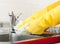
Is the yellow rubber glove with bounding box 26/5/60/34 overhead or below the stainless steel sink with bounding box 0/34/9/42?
overhead

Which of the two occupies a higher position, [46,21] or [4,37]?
[46,21]

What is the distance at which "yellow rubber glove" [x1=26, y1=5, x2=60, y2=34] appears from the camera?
0.52 m

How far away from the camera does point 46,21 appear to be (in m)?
0.53

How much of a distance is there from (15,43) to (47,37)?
0.15 metres

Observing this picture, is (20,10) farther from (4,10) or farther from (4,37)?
(4,37)

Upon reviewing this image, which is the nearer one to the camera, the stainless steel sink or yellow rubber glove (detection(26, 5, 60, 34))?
yellow rubber glove (detection(26, 5, 60, 34))

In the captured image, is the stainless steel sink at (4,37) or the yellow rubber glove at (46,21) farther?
the stainless steel sink at (4,37)

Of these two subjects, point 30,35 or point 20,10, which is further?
point 20,10

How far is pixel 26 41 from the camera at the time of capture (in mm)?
582

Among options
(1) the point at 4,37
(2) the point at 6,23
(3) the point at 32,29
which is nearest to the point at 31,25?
(3) the point at 32,29

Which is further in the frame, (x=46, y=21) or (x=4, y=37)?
(x=4, y=37)

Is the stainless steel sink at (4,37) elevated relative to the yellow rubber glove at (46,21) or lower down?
lower down

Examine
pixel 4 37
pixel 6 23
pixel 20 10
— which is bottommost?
pixel 4 37

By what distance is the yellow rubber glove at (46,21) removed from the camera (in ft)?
1.72
